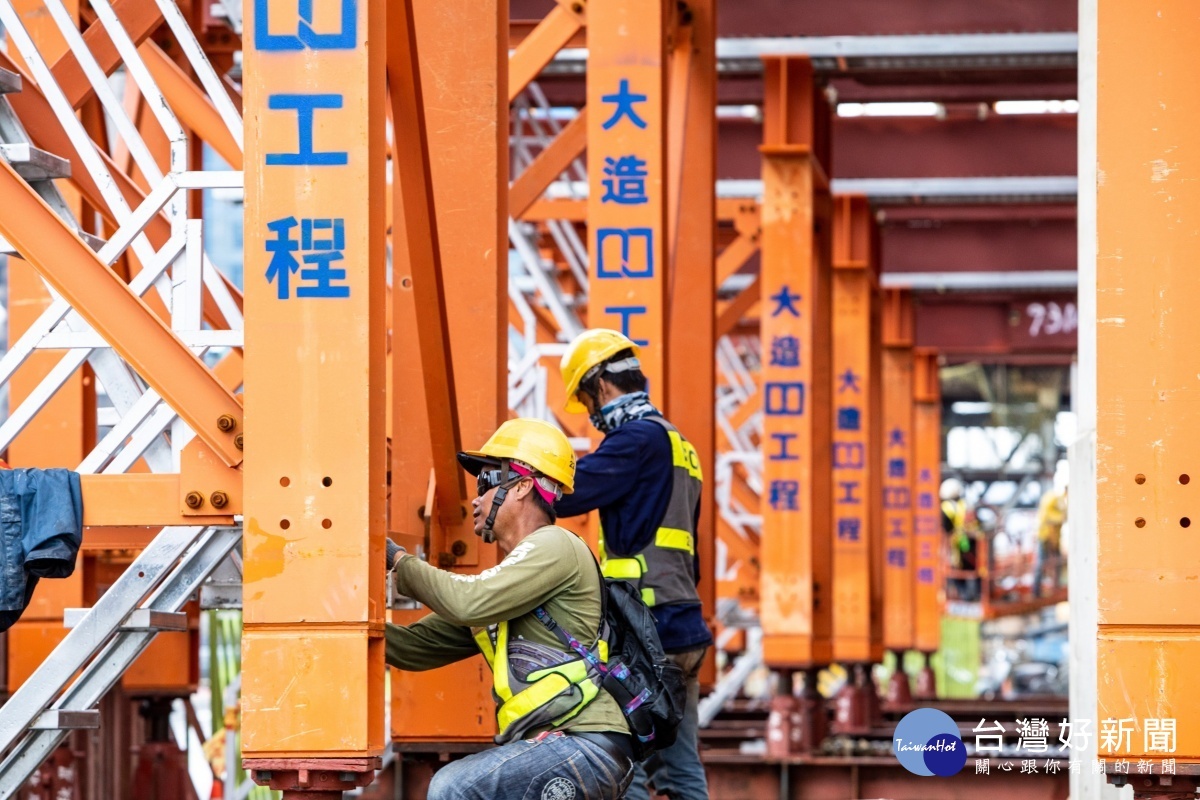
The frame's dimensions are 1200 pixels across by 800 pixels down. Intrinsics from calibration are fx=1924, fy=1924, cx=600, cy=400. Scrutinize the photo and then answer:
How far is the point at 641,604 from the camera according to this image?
605cm

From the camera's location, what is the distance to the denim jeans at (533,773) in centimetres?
559

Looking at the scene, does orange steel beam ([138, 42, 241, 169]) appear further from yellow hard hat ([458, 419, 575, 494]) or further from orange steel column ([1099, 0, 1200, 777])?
orange steel column ([1099, 0, 1200, 777])

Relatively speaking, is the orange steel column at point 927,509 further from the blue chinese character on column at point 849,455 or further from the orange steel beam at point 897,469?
the blue chinese character on column at point 849,455

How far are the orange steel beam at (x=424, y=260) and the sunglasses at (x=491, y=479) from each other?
2.58ft

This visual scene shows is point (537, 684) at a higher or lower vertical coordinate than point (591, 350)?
lower

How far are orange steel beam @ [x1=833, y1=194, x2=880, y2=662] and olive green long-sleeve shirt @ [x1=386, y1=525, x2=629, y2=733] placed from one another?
1463cm

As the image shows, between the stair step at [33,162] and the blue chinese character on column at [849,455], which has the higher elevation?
the stair step at [33,162]

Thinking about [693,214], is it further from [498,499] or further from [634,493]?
[498,499]

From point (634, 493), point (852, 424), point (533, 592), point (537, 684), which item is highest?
point (852, 424)

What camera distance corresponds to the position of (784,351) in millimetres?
16438

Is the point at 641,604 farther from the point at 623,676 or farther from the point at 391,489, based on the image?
the point at 391,489

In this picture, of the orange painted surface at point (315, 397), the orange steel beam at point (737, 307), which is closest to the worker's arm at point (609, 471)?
the orange painted surface at point (315, 397)

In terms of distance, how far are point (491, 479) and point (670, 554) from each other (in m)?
1.70

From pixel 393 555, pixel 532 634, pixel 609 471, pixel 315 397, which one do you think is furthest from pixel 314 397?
pixel 609 471
